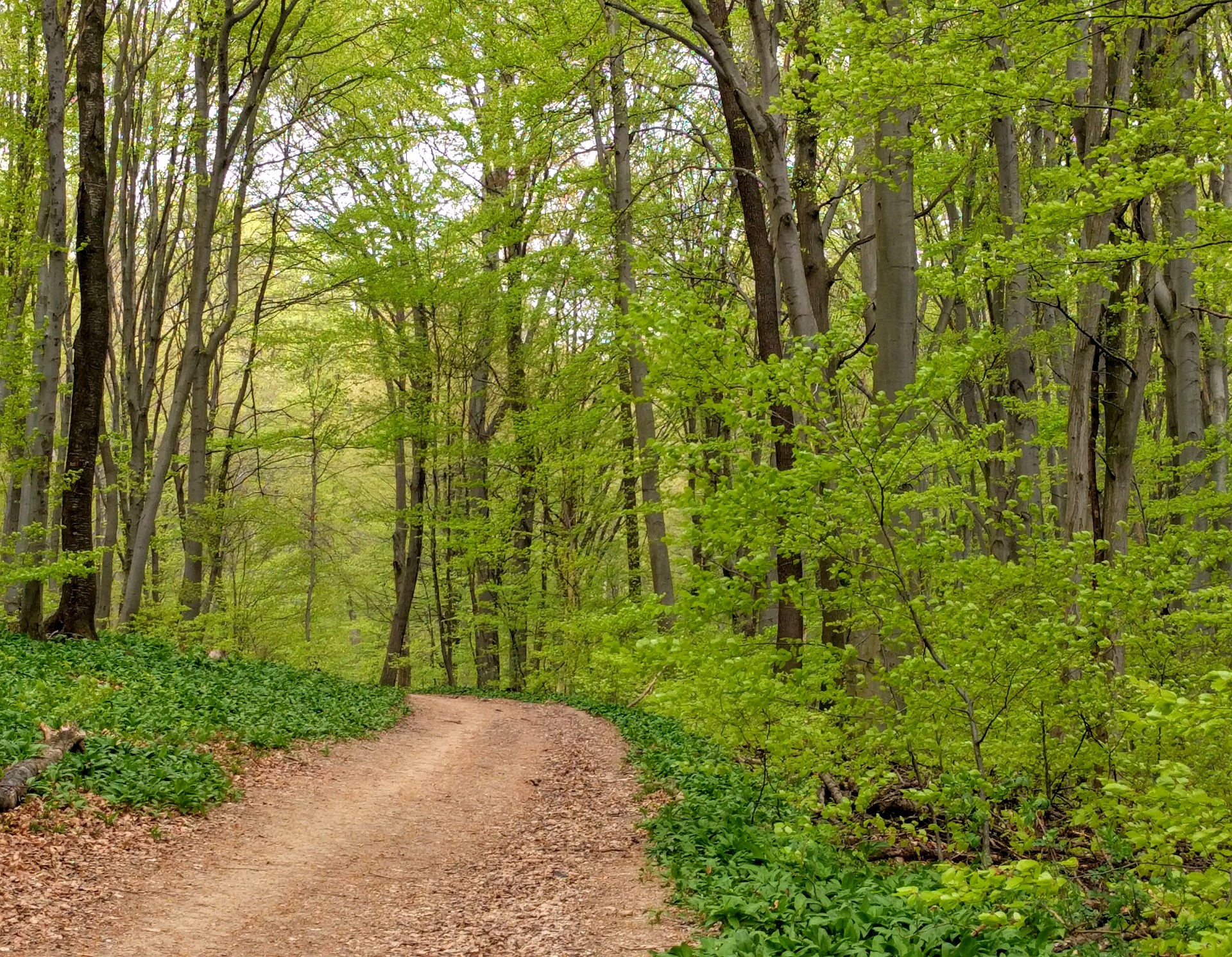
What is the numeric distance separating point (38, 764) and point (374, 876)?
8.13 feet

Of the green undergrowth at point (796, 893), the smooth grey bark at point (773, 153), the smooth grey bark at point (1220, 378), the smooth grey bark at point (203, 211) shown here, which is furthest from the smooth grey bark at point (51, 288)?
the smooth grey bark at point (1220, 378)

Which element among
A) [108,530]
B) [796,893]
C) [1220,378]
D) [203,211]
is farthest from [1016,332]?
[108,530]

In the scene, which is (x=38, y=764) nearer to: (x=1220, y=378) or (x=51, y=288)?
(x=51, y=288)

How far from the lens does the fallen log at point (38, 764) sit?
5512 millimetres

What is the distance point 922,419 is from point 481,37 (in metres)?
12.2

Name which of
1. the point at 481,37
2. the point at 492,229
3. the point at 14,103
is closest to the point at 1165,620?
the point at 481,37

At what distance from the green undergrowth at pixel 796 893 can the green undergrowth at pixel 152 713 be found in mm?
3933

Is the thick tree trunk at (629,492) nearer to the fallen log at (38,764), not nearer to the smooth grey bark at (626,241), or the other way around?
the smooth grey bark at (626,241)

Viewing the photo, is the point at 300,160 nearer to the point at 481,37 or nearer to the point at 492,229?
the point at 492,229

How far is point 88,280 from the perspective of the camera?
10.9 m

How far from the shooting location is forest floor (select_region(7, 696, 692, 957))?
4.71 meters

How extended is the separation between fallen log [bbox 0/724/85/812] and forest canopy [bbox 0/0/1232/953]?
3.70 metres

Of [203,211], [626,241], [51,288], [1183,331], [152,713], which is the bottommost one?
[152,713]

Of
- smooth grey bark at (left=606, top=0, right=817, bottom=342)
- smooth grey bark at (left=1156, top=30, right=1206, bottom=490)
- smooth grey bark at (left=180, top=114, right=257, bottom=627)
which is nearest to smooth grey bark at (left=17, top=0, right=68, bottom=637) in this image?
smooth grey bark at (left=180, top=114, right=257, bottom=627)
